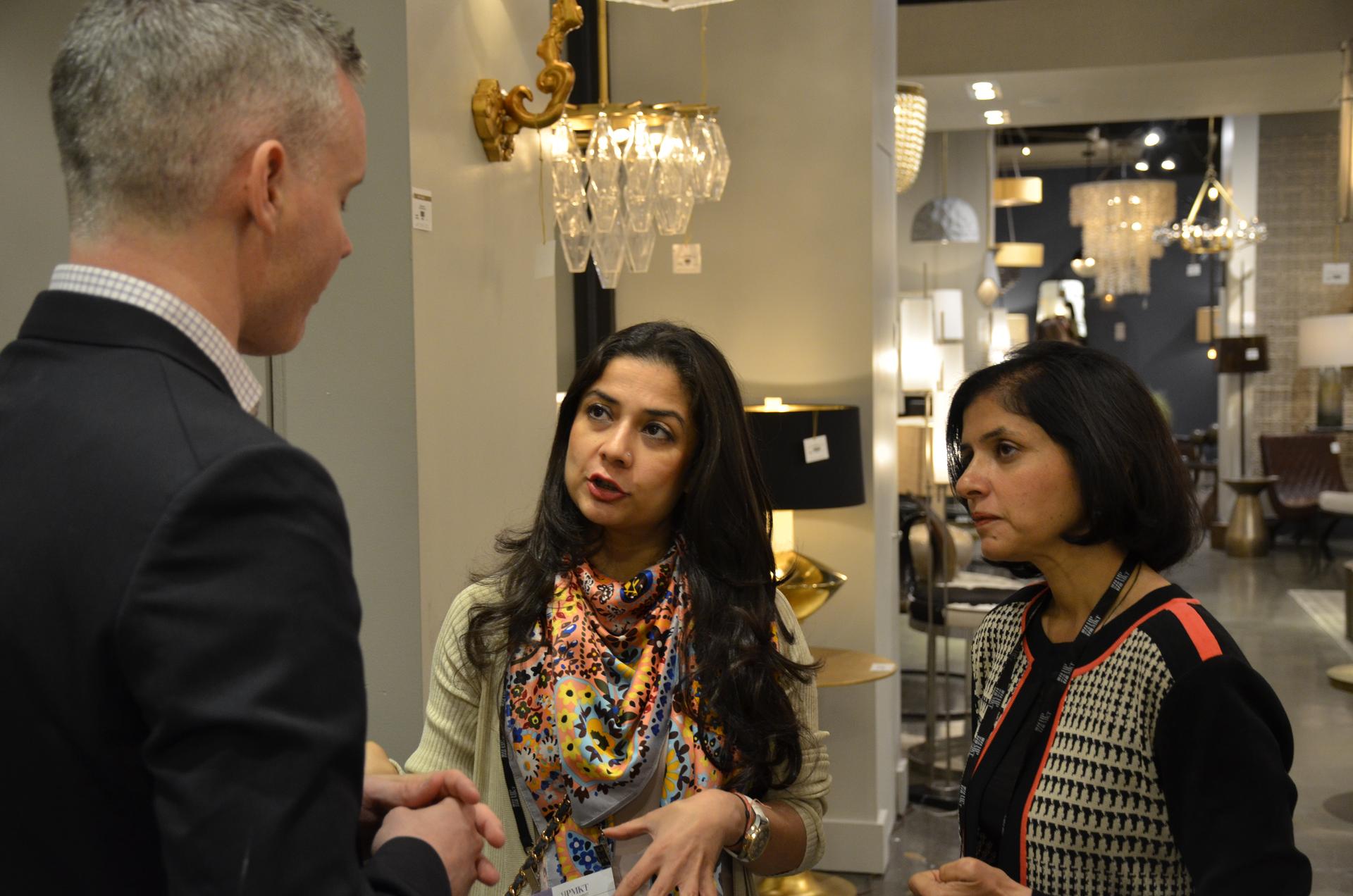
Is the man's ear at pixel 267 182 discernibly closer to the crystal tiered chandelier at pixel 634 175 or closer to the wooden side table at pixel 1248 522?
the crystal tiered chandelier at pixel 634 175

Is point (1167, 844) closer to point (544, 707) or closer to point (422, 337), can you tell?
point (544, 707)

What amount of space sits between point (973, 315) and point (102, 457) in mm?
14113

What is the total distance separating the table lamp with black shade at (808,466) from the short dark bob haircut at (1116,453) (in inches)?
92.4

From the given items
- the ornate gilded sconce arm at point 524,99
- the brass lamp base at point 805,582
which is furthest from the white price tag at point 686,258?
the ornate gilded sconce arm at point 524,99

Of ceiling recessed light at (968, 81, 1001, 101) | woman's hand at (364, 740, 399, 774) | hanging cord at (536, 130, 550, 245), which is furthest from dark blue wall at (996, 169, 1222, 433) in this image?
woman's hand at (364, 740, 399, 774)

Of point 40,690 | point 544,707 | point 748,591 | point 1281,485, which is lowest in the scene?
point 1281,485

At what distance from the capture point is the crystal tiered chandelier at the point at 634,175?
141 inches

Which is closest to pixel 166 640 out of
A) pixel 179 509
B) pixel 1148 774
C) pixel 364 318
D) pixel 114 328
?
pixel 179 509

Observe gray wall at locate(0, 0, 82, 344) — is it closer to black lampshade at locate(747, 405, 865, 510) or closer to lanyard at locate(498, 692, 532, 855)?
lanyard at locate(498, 692, 532, 855)

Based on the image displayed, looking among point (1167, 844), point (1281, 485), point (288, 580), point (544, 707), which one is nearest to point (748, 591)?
point (544, 707)

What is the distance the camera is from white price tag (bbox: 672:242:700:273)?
16.1 feet

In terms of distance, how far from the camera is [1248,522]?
12.8m

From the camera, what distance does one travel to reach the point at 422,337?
2.54 metres

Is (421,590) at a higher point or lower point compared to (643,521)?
lower
